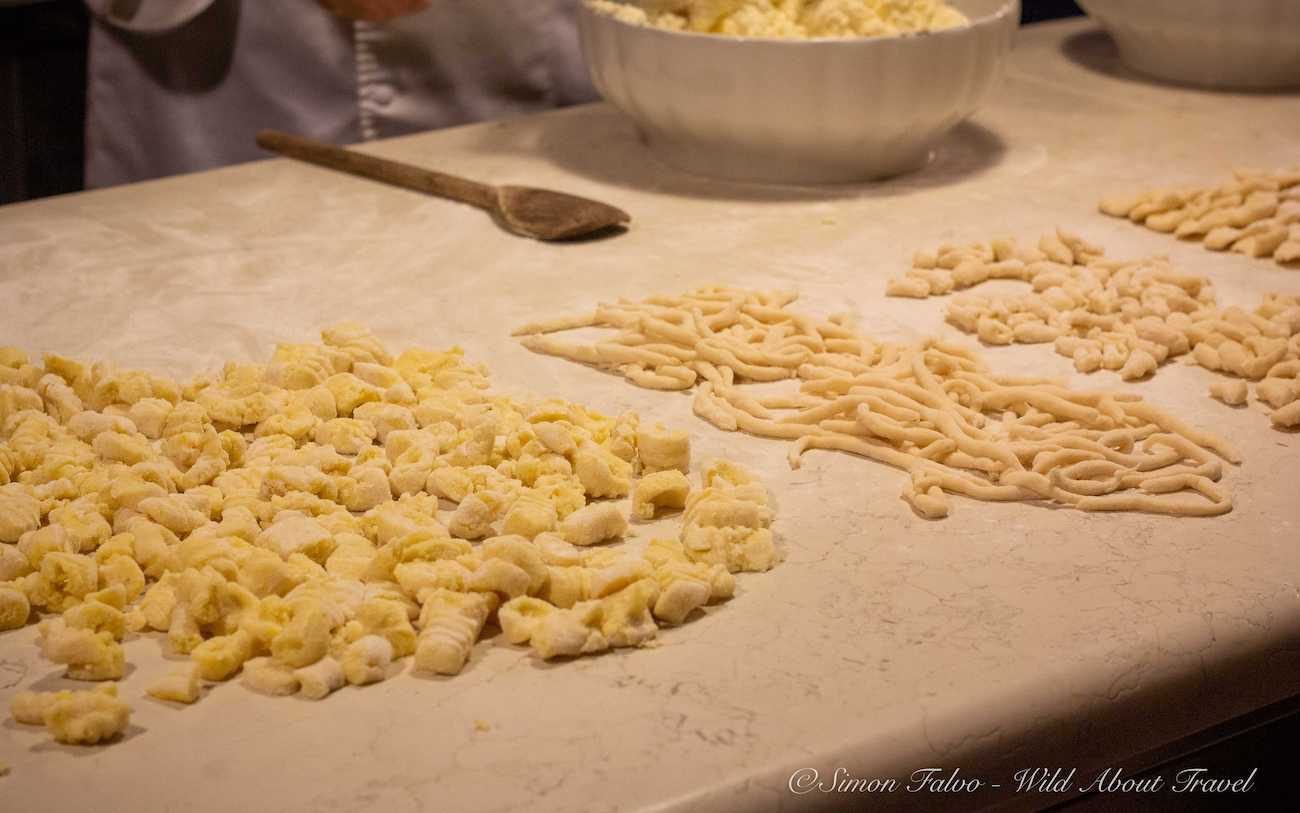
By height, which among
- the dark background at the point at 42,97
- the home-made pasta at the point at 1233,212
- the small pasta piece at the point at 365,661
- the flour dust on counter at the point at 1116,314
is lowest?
the dark background at the point at 42,97

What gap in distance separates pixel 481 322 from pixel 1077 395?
0.54 m

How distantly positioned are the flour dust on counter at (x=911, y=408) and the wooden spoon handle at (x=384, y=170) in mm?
357

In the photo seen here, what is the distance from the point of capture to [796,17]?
161cm

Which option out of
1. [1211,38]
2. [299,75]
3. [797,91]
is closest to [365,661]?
[797,91]

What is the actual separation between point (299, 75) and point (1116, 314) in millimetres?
1329

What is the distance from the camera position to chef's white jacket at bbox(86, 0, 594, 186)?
80.4 inches

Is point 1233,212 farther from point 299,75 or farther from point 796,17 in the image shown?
point 299,75

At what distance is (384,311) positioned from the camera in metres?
1.34

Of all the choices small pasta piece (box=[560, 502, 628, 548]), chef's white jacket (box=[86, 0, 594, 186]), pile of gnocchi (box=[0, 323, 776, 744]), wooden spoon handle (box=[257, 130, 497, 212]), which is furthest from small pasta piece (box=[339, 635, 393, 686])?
chef's white jacket (box=[86, 0, 594, 186])

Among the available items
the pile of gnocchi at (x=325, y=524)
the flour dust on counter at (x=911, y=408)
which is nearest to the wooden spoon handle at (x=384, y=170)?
the flour dust on counter at (x=911, y=408)

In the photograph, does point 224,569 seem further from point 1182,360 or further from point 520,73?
point 520,73

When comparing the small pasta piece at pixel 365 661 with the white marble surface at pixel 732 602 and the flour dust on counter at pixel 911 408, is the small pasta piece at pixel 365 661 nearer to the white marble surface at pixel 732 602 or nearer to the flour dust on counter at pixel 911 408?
the white marble surface at pixel 732 602

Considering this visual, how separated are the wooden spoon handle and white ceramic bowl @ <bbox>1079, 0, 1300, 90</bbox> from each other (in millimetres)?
1035

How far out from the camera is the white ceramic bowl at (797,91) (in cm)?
154
